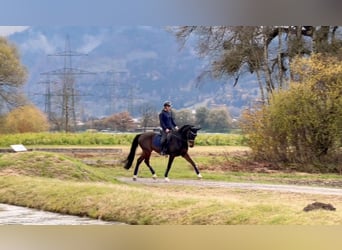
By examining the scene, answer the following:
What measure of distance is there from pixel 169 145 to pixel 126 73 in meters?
0.79

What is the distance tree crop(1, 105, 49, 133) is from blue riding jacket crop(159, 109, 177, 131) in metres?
1.11

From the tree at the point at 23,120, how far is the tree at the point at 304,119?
1915mm

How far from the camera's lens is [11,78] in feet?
19.5

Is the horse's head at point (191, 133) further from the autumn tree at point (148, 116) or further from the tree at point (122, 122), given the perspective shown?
the tree at point (122, 122)

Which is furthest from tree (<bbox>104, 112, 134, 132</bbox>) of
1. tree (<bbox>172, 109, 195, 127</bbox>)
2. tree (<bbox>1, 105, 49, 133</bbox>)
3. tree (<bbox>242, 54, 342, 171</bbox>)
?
tree (<bbox>242, 54, 342, 171</bbox>)

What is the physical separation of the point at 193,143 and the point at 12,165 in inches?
66.5

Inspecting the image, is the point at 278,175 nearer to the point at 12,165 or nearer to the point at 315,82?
the point at 315,82

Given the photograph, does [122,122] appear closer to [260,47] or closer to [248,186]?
[248,186]

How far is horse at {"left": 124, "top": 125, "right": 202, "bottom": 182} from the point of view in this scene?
240 inches

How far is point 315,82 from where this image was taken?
6.19 meters

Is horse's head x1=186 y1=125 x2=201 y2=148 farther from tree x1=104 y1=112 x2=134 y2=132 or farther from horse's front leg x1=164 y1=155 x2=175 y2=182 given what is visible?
tree x1=104 y1=112 x2=134 y2=132

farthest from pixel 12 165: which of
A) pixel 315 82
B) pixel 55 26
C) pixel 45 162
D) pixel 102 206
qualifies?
pixel 315 82

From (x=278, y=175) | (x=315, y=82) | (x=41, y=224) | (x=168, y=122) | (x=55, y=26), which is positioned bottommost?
(x=41, y=224)

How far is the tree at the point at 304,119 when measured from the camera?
6.13 metres
